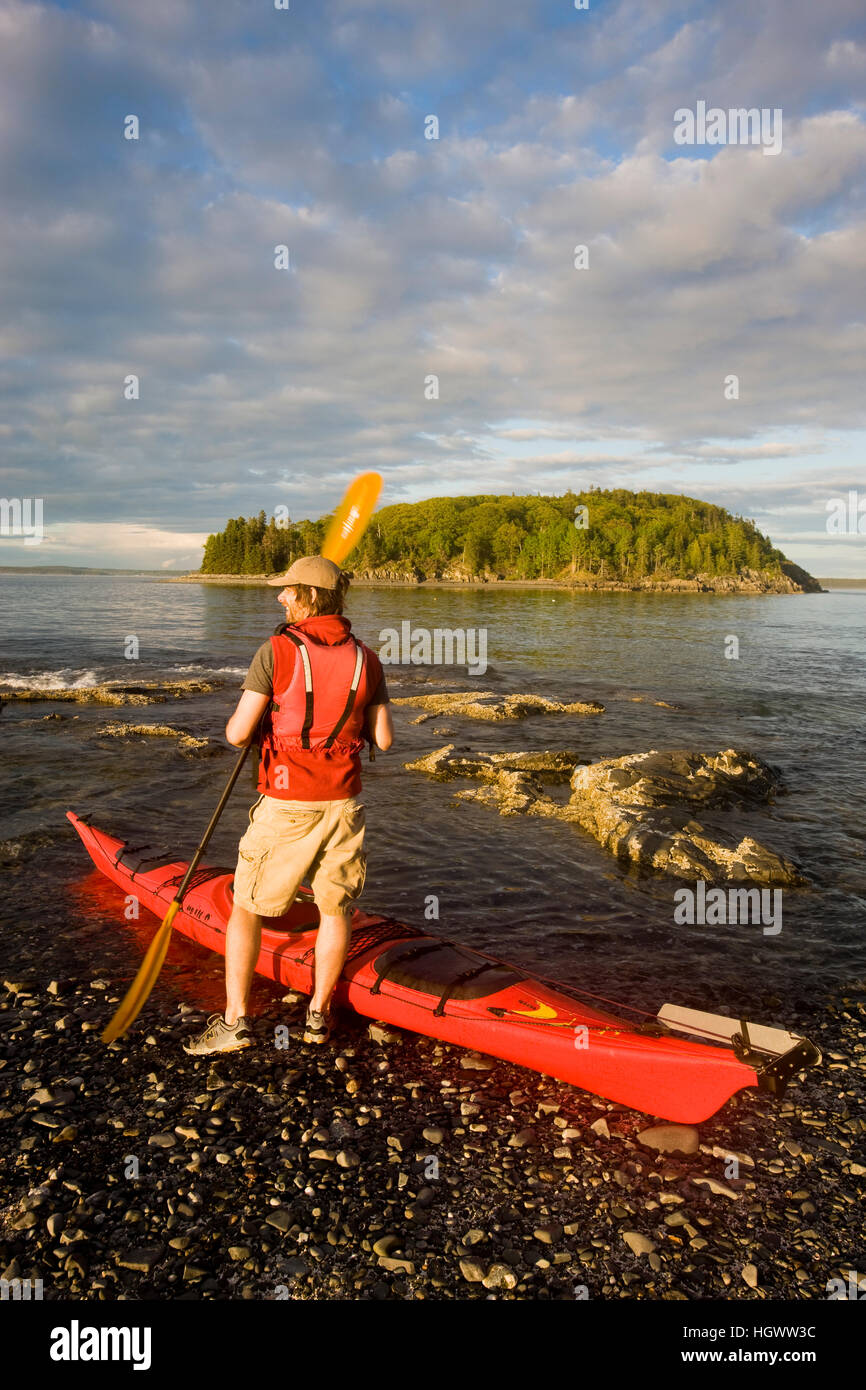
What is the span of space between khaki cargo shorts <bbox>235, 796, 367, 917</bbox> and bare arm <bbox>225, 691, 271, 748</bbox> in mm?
558

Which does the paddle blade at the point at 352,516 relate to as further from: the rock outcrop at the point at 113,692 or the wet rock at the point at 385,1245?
the rock outcrop at the point at 113,692

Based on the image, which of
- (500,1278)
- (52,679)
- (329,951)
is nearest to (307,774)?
(329,951)

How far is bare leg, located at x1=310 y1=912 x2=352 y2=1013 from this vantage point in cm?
550

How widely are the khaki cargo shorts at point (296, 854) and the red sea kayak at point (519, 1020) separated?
1.00 meters

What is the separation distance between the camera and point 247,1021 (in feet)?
18.6

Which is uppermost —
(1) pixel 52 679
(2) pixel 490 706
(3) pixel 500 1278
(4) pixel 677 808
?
(1) pixel 52 679

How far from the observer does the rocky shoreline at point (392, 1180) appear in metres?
3.81

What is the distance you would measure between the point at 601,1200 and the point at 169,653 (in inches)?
1325

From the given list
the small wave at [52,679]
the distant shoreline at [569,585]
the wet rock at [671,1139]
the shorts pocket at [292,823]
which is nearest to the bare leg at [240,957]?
the shorts pocket at [292,823]

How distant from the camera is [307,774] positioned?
207 inches

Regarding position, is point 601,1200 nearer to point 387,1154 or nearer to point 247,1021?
point 387,1154

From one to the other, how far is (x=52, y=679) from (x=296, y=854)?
23.3 m

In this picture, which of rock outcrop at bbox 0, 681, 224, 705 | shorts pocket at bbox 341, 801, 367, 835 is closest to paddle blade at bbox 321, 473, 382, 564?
shorts pocket at bbox 341, 801, 367, 835

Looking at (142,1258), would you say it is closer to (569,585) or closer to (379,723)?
(379,723)
